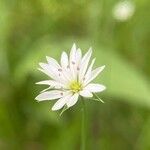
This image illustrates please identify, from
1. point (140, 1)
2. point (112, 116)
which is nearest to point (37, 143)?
point (112, 116)

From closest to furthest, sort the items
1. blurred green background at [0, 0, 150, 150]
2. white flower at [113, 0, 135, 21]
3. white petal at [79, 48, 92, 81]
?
white petal at [79, 48, 92, 81]
blurred green background at [0, 0, 150, 150]
white flower at [113, 0, 135, 21]

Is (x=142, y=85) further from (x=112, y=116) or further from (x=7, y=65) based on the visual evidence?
(x=7, y=65)

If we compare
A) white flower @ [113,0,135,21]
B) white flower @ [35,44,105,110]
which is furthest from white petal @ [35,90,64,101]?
white flower @ [113,0,135,21]

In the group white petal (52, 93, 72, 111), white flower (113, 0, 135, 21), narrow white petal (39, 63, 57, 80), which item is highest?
white flower (113, 0, 135, 21)

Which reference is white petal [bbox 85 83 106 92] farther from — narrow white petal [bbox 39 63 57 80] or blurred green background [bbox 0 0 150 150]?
blurred green background [bbox 0 0 150 150]

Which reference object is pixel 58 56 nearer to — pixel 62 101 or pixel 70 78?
pixel 70 78
